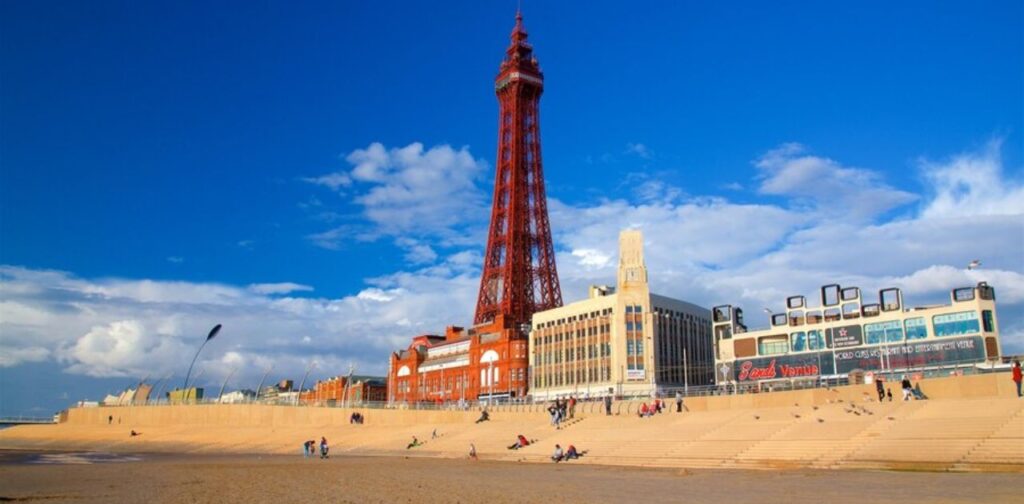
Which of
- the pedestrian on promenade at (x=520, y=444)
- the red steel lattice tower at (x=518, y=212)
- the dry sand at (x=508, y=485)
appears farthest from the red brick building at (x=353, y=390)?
the dry sand at (x=508, y=485)

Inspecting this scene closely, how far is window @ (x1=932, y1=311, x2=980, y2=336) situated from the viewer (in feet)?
185

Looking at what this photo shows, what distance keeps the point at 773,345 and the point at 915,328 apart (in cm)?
1233

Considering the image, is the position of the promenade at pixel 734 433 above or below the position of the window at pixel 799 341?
below

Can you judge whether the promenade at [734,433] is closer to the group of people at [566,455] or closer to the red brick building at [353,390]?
Result: the group of people at [566,455]

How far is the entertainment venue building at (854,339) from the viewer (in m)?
56.5

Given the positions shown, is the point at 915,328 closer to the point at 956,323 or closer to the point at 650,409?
the point at 956,323

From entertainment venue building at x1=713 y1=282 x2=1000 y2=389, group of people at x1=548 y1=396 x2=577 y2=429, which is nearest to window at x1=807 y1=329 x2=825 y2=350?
entertainment venue building at x1=713 y1=282 x2=1000 y2=389

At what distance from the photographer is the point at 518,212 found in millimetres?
100500

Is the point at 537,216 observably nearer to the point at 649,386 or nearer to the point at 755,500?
the point at 649,386

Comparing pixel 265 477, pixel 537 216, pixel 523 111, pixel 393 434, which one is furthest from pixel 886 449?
pixel 523 111

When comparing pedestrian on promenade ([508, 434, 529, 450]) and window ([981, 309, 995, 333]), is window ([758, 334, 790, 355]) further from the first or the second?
pedestrian on promenade ([508, 434, 529, 450])

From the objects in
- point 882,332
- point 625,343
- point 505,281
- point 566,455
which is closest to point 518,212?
point 505,281

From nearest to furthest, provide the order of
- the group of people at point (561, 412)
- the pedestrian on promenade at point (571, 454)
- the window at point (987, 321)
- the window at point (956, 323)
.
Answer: the pedestrian on promenade at point (571, 454) < the group of people at point (561, 412) < the window at point (987, 321) < the window at point (956, 323)

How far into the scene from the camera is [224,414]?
71062 millimetres
